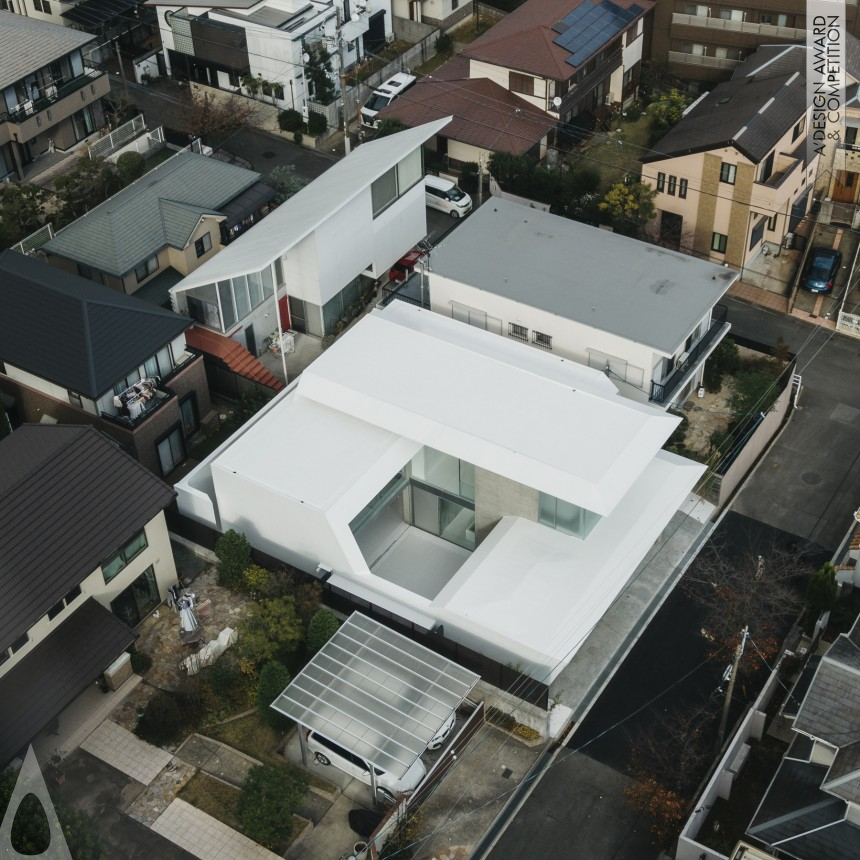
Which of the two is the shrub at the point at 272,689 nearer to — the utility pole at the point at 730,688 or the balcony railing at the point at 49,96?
the utility pole at the point at 730,688

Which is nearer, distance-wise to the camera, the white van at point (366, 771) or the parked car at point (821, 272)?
the white van at point (366, 771)

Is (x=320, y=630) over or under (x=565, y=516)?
under

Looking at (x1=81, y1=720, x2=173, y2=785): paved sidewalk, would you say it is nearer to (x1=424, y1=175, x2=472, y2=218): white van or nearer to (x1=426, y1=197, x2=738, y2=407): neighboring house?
(x1=426, y1=197, x2=738, y2=407): neighboring house

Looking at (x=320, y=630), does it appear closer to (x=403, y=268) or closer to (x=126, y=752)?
(x=126, y=752)

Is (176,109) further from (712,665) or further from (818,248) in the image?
(712,665)

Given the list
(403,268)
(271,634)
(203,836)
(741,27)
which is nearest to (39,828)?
(203,836)

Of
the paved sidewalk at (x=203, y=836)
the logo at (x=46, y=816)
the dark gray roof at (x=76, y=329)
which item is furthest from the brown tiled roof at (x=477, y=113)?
the logo at (x=46, y=816)

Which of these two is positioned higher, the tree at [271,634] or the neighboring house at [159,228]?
the neighboring house at [159,228]
